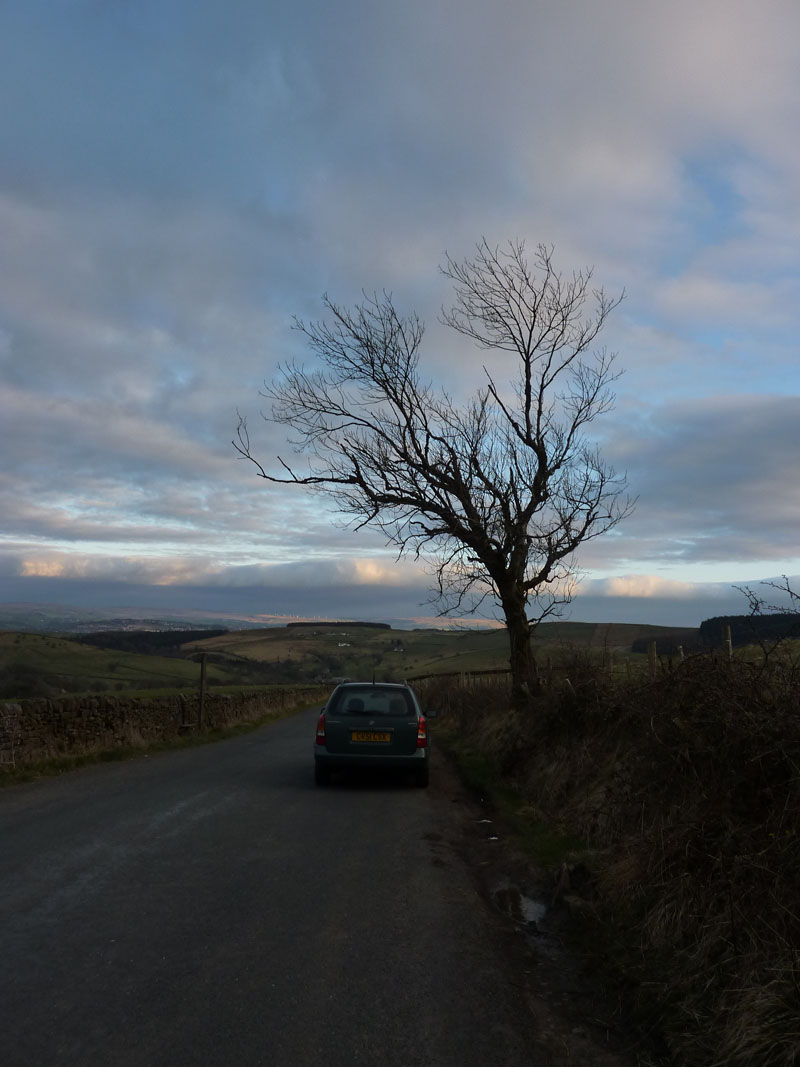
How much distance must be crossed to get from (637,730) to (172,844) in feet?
16.5

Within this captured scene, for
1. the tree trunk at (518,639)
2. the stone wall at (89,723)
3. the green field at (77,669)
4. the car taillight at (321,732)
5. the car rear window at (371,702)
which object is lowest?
the green field at (77,669)

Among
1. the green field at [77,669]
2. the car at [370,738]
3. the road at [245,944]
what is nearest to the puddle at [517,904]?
the road at [245,944]

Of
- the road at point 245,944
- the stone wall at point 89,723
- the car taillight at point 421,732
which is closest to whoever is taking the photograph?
the road at point 245,944

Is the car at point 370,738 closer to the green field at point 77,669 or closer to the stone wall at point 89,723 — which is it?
the stone wall at point 89,723

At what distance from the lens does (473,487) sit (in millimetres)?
17750

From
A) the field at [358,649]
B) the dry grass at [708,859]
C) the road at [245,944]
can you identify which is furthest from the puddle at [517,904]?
the field at [358,649]

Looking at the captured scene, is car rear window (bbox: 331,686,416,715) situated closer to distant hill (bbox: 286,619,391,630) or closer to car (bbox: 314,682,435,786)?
car (bbox: 314,682,435,786)

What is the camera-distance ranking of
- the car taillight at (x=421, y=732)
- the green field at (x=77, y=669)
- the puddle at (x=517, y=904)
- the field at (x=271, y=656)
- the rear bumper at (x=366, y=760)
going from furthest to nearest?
the green field at (x=77, y=669)
the field at (x=271, y=656)
the car taillight at (x=421, y=732)
the rear bumper at (x=366, y=760)
the puddle at (x=517, y=904)

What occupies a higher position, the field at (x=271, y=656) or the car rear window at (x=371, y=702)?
the car rear window at (x=371, y=702)

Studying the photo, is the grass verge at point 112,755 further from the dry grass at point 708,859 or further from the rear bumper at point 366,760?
the dry grass at point 708,859

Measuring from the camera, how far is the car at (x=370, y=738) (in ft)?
41.7

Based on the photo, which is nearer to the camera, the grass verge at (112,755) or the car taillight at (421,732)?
the car taillight at (421,732)

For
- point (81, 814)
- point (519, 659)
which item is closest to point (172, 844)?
point (81, 814)

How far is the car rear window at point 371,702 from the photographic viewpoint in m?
13.0
